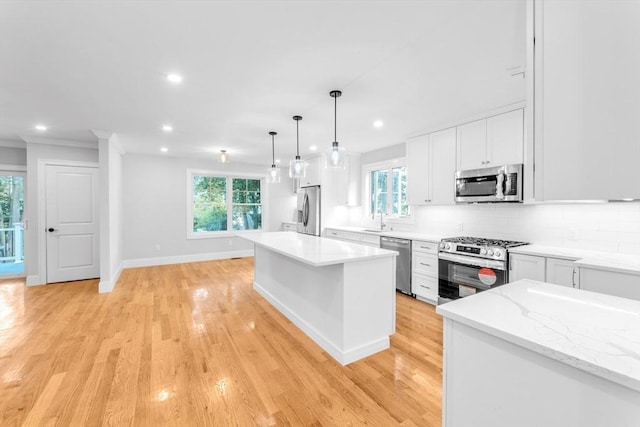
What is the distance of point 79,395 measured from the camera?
1967 mm

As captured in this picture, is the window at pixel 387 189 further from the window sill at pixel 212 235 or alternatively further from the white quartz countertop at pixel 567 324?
the white quartz countertop at pixel 567 324

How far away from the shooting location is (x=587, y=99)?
100cm

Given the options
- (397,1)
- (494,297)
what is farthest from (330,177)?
(494,297)

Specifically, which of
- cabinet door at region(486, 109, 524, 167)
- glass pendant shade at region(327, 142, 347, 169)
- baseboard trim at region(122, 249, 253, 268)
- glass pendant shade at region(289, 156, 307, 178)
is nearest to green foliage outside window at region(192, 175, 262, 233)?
baseboard trim at region(122, 249, 253, 268)

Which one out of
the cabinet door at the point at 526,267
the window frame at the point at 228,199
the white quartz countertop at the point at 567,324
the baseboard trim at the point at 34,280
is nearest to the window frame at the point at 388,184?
the cabinet door at the point at 526,267

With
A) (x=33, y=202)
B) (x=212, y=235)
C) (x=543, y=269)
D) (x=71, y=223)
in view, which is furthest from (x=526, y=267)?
(x=33, y=202)

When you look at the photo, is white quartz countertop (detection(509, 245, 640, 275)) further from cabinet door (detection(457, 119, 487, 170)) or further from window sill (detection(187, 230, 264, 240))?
window sill (detection(187, 230, 264, 240))

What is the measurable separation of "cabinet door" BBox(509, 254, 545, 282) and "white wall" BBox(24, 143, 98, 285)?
6.82 m

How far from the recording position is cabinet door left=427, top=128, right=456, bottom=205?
3775mm

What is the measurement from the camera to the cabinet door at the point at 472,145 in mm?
3428

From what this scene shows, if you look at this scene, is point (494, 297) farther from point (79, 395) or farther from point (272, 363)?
point (79, 395)

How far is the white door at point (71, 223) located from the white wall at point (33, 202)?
15cm

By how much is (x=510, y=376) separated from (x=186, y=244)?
6.63m

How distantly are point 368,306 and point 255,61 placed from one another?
2.26m
